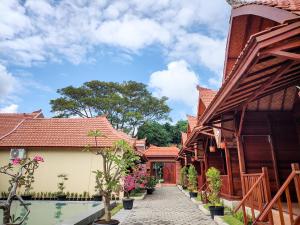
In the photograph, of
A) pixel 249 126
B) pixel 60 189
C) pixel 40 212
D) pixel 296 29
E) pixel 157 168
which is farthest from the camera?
pixel 157 168

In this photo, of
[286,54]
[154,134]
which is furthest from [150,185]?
[154,134]

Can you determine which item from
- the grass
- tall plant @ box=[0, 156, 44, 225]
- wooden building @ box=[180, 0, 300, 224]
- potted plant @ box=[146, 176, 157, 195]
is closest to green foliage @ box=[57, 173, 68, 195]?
potted plant @ box=[146, 176, 157, 195]

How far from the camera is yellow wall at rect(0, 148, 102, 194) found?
14.9 m

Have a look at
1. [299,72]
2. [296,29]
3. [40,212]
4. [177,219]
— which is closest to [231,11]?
[299,72]

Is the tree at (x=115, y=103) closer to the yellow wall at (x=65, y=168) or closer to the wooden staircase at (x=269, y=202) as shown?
the yellow wall at (x=65, y=168)

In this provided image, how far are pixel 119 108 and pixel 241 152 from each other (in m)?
27.1

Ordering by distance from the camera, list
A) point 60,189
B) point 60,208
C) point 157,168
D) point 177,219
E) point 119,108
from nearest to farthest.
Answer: point 177,219
point 60,208
point 60,189
point 157,168
point 119,108

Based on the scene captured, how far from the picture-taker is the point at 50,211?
11102mm

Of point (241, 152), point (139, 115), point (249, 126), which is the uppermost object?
point (139, 115)

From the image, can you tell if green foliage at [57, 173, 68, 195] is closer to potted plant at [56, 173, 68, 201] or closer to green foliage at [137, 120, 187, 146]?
potted plant at [56, 173, 68, 201]

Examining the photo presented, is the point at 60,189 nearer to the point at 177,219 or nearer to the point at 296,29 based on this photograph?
the point at 177,219

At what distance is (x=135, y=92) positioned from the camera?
35688mm

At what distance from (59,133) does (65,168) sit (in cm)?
260

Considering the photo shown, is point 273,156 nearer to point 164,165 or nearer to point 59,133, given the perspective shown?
point 59,133
